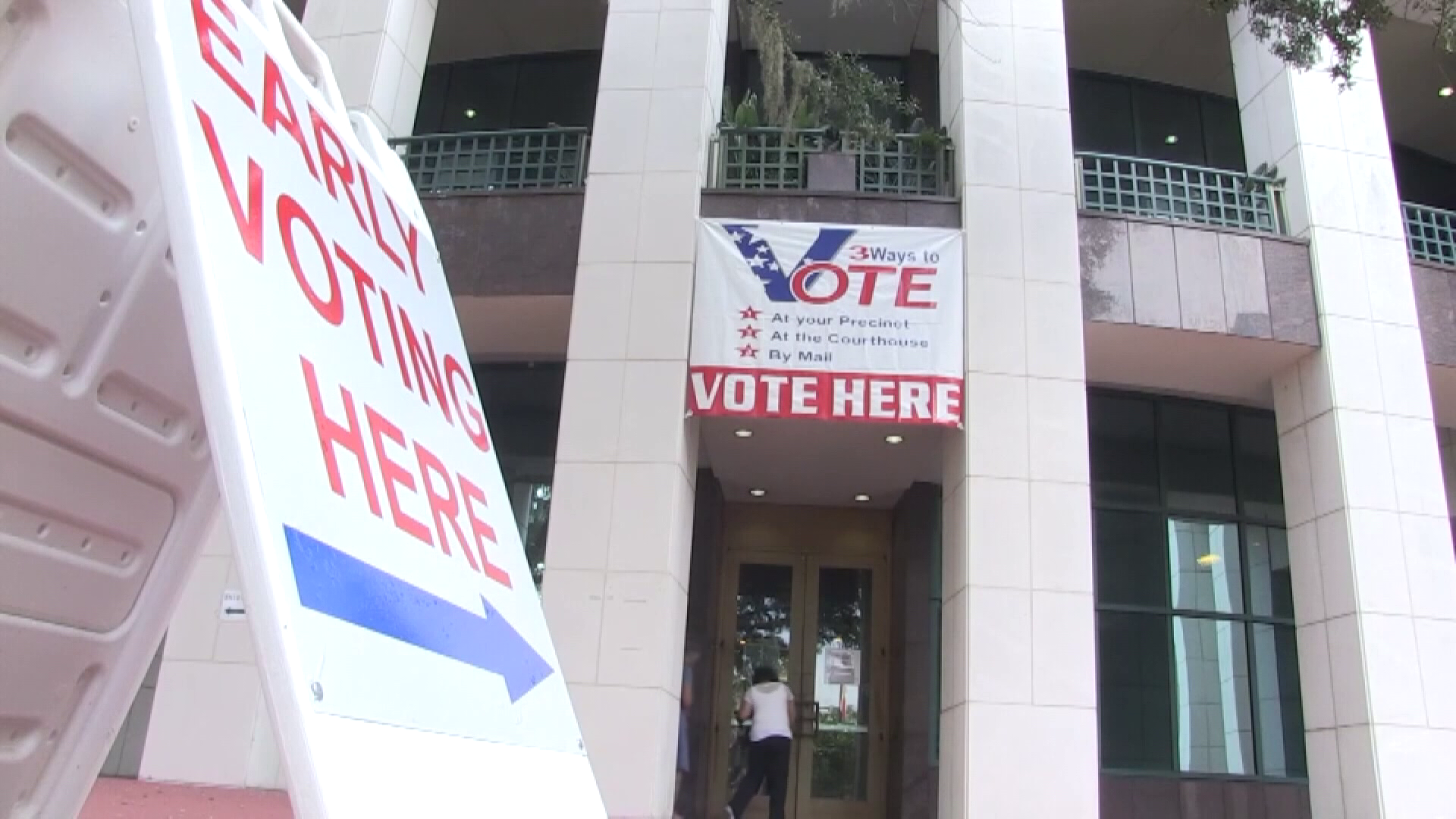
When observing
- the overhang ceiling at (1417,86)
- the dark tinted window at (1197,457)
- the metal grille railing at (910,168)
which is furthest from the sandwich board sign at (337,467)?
the overhang ceiling at (1417,86)

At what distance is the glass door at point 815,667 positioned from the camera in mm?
12289

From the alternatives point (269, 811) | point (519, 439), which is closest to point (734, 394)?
point (519, 439)

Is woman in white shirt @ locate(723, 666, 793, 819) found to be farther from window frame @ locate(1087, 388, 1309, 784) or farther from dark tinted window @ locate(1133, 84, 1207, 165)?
dark tinted window @ locate(1133, 84, 1207, 165)

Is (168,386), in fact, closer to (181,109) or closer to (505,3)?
(181,109)

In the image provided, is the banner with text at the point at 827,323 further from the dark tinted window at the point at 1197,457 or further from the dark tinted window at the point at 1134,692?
the dark tinted window at the point at 1197,457

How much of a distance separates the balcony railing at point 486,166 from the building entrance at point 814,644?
5005 mm

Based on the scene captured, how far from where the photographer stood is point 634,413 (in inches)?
371

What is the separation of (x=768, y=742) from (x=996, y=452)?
3713 mm

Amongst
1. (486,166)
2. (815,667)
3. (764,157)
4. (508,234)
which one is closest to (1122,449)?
(815,667)

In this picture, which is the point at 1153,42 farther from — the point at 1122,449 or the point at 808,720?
the point at 808,720

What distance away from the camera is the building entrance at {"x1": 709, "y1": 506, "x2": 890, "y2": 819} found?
40.4 ft

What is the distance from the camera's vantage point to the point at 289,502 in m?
1.43

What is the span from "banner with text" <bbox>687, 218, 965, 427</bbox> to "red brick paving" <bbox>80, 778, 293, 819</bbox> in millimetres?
4814

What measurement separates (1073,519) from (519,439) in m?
6.66
